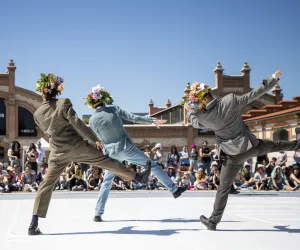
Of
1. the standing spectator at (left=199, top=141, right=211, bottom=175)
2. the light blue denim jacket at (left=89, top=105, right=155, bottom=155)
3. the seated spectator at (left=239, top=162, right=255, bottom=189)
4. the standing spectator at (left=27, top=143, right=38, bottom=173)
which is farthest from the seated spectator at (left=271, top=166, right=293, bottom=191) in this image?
the light blue denim jacket at (left=89, top=105, right=155, bottom=155)

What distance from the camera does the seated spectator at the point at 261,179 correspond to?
15.3 meters

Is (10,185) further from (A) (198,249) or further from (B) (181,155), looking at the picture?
(A) (198,249)

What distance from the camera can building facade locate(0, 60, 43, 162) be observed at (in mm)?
38625

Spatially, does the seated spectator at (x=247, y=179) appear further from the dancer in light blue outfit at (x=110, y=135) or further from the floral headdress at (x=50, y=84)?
the floral headdress at (x=50, y=84)

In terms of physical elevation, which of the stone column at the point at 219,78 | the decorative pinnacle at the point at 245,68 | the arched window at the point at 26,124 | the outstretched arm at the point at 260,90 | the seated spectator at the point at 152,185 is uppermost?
the decorative pinnacle at the point at 245,68

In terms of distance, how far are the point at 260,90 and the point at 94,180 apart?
11.2 meters

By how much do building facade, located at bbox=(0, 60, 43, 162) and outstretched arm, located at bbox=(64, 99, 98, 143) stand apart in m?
34.6

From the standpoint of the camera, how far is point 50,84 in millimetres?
5254

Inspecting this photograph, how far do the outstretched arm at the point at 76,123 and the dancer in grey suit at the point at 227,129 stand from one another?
1240mm

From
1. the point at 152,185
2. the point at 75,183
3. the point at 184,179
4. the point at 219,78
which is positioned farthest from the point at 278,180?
the point at 219,78

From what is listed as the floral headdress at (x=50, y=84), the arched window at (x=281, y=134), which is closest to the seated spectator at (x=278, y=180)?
the floral headdress at (x=50, y=84)

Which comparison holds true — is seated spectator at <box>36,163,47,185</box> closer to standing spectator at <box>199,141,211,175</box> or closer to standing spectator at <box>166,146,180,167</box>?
standing spectator at <box>166,146,180,167</box>

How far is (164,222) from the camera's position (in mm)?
6105

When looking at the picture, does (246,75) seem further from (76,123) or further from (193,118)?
(76,123)
